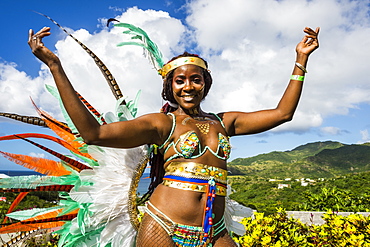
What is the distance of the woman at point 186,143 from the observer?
2.06 meters

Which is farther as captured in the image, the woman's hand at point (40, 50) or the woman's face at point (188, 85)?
the woman's face at point (188, 85)

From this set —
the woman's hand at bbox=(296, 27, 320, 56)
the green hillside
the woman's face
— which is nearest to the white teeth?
the woman's face

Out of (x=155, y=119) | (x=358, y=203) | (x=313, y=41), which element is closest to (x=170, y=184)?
(x=155, y=119)

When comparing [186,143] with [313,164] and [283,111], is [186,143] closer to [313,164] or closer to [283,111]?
[283,111]

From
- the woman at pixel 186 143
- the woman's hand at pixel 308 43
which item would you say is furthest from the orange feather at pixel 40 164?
the woman's hand at pixel 308 43

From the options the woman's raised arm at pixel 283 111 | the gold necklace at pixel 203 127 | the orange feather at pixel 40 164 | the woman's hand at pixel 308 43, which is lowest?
the orange feather at pixel 40 164

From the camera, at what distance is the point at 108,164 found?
2455mm

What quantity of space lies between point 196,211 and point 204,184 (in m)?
0.18

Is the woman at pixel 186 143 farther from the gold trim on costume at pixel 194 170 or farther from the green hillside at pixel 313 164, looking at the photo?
the green hillside at pixel 313 164

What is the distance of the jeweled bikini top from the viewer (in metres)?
2.21

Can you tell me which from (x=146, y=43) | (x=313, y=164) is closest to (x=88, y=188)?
(x=146, y=43)

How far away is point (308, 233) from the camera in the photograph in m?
4.42

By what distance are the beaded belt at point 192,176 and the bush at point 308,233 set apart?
1.71 m

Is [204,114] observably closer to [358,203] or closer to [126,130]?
[126,130]
